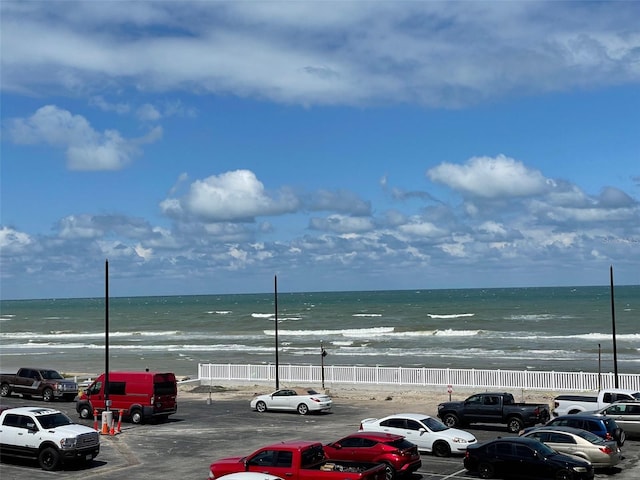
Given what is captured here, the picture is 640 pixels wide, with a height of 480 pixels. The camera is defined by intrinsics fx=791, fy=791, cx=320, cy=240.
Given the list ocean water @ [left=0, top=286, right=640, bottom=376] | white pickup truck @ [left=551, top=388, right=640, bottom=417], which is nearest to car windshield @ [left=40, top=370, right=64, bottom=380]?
ocean water @ [left=0, top=286, right=640, bottom=376]

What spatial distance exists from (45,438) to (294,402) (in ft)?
46.3

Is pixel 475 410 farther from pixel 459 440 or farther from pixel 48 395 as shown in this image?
pixel 48 395

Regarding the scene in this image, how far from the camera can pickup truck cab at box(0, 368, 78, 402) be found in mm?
40250

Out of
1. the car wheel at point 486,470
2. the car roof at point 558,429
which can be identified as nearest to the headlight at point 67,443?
the car wheel at point 486,470

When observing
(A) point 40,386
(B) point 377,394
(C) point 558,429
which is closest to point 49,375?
(A) point 40,386

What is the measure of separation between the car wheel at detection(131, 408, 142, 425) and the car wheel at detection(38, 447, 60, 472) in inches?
371

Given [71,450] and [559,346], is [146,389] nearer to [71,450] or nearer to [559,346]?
[71,450]

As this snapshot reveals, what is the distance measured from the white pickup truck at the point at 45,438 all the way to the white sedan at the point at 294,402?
41.4 feet

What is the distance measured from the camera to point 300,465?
18.5m

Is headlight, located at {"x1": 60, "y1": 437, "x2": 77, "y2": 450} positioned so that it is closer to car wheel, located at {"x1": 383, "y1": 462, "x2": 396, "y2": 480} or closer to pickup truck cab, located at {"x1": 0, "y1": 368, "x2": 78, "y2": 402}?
car wheel, located at {"x1": 383, "y1": 462, "x2": 396, "y2": 480}

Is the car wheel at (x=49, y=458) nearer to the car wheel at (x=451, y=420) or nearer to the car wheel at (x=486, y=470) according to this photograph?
the car wheel at (x=486, y=470)

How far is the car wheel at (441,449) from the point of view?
966 inches

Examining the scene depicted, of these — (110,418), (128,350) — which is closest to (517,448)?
(110,418)

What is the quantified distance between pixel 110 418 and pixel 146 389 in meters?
3.15
